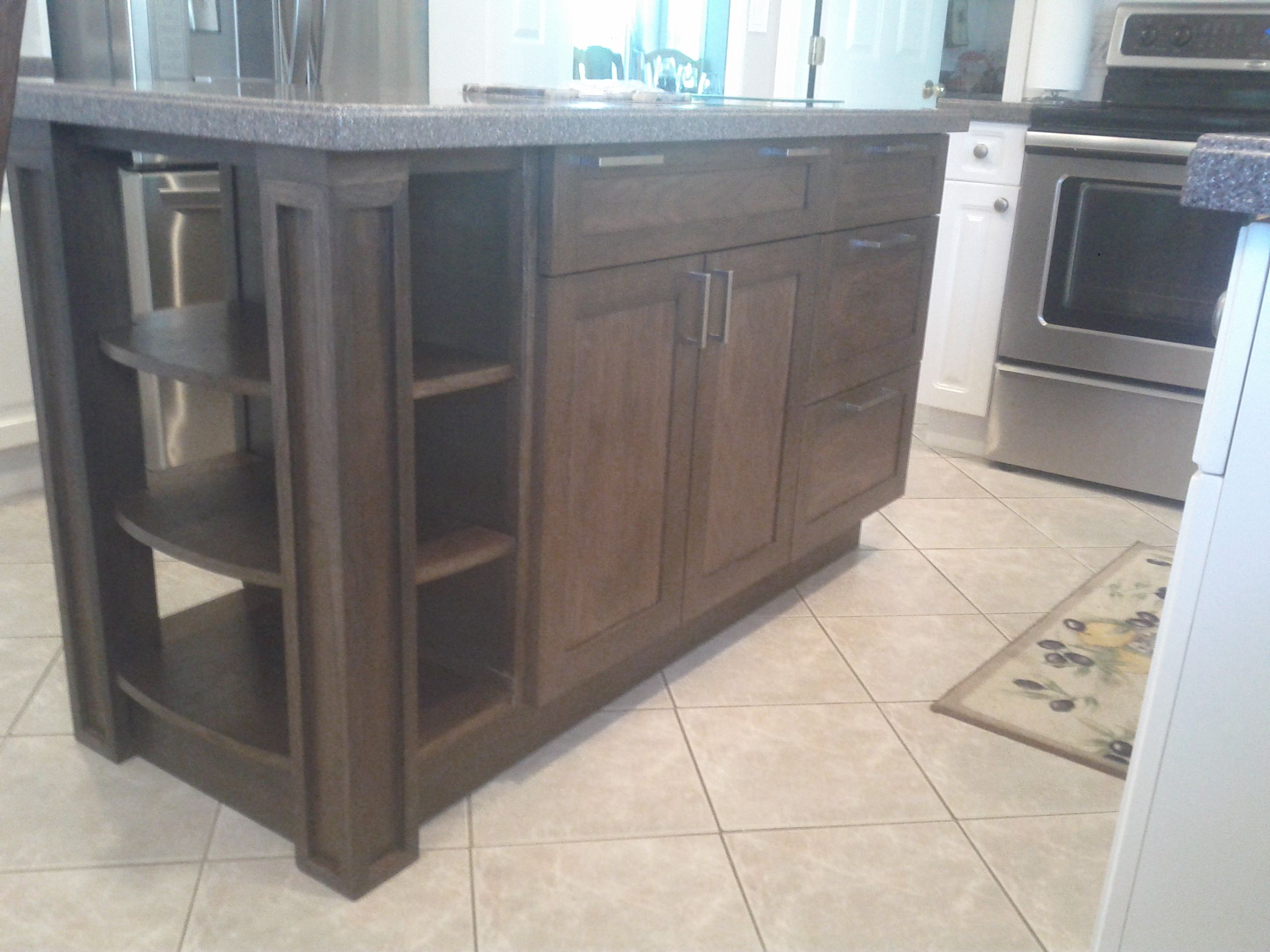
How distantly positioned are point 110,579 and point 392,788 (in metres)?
0.49

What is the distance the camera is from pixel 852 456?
2215 mm

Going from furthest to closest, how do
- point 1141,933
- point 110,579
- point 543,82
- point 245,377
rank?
1. point 543,82
2. point 110,579
3. point 245,377
4. point 1141,933

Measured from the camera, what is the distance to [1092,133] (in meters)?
2.69

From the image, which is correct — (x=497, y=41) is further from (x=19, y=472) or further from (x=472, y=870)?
(x=472, y=870)

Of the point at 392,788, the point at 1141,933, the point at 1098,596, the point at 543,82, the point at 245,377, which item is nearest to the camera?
the point at 1141,933

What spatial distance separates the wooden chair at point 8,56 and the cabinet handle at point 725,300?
3.31ft

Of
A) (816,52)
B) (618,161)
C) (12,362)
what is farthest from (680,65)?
(618,161)

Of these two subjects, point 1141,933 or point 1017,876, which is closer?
point 1141,933

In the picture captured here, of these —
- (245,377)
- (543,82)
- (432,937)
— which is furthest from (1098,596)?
(543,82)

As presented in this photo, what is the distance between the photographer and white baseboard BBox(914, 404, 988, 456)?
321 cm

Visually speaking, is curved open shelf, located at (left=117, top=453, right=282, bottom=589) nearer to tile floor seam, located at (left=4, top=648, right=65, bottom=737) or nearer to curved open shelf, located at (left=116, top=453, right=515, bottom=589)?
curved open shelf, located at (left=116, top=453, right=515, bottom=589)

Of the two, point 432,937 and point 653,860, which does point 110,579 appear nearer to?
point 432,937

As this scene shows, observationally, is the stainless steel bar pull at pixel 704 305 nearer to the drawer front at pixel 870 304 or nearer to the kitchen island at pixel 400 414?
the kitchen island at pixel 400 414

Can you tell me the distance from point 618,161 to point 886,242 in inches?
33.4
